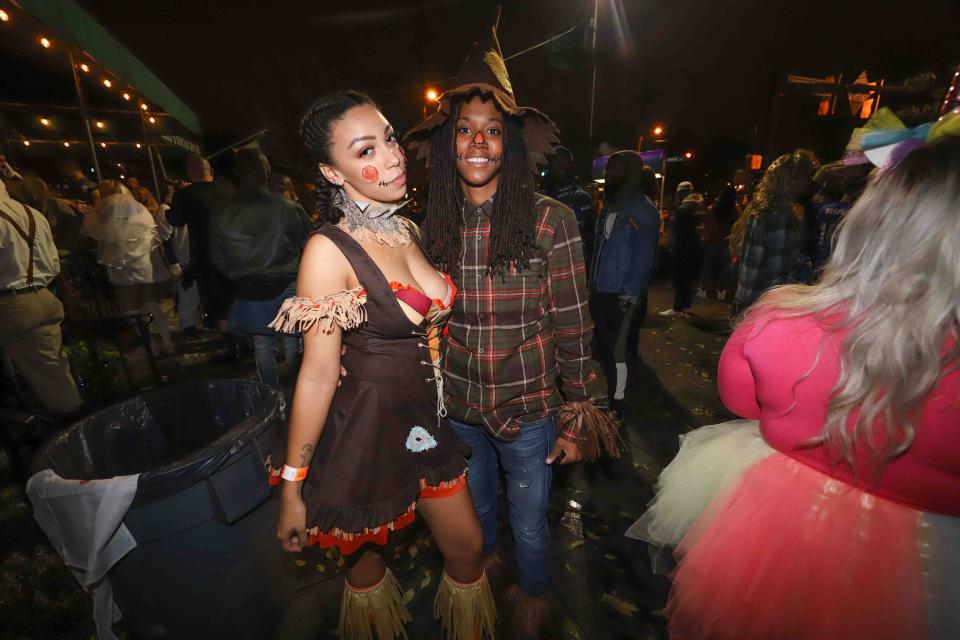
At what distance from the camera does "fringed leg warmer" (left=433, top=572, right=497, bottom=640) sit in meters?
1.94

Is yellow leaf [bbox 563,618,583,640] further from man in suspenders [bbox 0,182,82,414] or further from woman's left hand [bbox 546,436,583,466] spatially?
man in suspenders [bbox 0,182,82,414]

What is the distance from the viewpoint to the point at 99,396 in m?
4.73

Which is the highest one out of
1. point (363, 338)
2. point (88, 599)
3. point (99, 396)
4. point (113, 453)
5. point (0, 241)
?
point (0, 241)

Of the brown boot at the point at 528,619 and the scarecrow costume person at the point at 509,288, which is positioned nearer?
the scarecrow costume person at the point at 509,288

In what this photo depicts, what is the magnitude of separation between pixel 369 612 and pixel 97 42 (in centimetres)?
930

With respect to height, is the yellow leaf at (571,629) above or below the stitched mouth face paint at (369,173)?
below

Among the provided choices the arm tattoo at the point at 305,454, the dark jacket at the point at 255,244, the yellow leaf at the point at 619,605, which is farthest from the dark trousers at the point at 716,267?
the arm tattoo at the point at 305,454

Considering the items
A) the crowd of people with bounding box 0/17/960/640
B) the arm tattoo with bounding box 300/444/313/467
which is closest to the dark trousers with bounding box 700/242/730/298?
the crowd of people with bounding box 0/17/960/640

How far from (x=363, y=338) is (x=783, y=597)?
1566mm

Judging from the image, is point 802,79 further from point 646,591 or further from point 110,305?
point 110,305

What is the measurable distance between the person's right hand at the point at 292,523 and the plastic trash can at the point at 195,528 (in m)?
0.52

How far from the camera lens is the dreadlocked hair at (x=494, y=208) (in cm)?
179

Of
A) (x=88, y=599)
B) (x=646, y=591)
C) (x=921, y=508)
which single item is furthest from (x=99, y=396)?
(x=921, y=508)

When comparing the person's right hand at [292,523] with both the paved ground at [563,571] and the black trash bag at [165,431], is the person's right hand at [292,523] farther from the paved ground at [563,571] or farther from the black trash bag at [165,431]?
the paved ground at [563,571]
